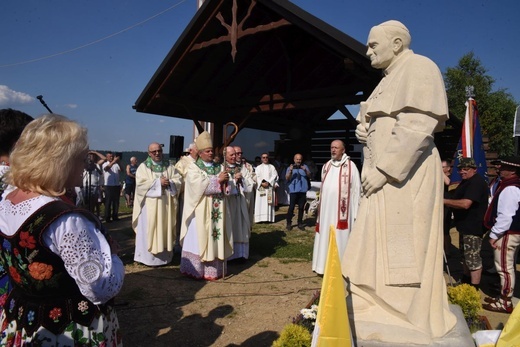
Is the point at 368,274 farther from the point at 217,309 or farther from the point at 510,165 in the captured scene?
the point at 510,165

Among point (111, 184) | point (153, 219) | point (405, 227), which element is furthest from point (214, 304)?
point (111, 184)

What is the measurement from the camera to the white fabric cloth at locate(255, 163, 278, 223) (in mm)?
10594

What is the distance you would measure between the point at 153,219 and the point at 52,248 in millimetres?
4690

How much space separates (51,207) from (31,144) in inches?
10.9

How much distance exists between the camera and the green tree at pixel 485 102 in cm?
2258

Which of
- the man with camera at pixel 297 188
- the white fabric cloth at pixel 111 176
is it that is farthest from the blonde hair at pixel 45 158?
the white fabric cloth at pixel 111 176

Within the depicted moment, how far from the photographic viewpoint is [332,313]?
176cm

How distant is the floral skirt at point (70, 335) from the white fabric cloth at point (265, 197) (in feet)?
29.4

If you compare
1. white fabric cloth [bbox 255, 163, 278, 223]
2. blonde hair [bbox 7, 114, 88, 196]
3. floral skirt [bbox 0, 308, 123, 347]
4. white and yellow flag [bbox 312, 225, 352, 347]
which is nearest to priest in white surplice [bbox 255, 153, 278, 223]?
white fabric cloth [bbox 255, 163, 278, 223]

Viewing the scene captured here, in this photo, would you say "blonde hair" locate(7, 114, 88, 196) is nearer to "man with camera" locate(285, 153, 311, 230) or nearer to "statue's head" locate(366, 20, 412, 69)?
"statue's head" locate(366, 20, 412, 69)

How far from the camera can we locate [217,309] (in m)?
4.33

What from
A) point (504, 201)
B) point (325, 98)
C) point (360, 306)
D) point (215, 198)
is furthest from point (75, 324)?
point (325, 98)

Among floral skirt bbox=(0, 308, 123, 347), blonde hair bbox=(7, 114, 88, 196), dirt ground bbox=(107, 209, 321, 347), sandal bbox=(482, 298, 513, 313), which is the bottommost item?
dirt ground bbox=(107, 209, 321, 347)

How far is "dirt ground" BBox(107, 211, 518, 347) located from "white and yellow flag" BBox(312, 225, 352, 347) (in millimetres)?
1932
